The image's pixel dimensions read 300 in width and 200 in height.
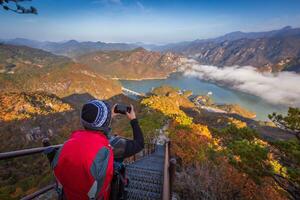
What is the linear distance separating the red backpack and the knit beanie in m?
0.10

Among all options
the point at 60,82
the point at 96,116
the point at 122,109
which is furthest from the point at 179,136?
the point at 60,82

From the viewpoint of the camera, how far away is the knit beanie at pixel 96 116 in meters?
2.47

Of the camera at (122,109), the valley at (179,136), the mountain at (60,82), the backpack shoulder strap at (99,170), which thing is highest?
the camera at (122,109)

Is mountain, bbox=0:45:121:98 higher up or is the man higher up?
the man

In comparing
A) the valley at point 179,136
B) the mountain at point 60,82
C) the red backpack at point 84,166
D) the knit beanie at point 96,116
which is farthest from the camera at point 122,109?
the mountain at point 60,82

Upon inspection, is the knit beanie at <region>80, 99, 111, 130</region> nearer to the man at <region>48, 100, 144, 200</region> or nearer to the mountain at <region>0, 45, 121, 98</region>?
the man at <region>48, 100, 144, 200</region>

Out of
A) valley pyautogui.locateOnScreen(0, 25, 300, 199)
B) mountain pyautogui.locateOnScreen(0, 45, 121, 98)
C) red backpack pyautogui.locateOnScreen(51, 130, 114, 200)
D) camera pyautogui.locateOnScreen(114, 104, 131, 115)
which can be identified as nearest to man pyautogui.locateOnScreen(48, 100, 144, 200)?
red backpack pyautogui.locateOnScreen(51, 130, 114, 200)

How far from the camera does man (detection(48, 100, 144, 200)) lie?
2.24 meters

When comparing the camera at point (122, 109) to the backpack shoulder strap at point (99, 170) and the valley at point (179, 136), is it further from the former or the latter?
→ the valley at point (179, 136)

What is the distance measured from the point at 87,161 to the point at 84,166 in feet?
0.15

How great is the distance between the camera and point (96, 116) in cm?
249

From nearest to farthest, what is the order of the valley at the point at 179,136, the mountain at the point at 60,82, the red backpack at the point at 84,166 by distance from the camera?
1. the red backpack at the point at 84,166
2. the valley at the point at 179,136
3. the mountain at the point at 60,82

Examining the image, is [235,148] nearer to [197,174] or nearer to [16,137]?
[197,174]

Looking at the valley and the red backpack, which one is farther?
the valley
